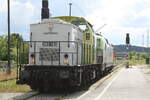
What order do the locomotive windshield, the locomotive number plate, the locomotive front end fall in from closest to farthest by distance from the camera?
the locomotive front end
the locomotive number plate
the locomotive windshield

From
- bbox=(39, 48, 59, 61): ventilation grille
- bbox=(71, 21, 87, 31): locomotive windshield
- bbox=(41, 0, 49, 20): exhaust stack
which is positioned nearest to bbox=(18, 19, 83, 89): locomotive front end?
bbox=(39, 48, 59, 61): ventilation grille

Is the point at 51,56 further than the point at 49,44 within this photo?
No

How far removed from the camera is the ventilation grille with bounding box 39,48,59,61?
54.8ft

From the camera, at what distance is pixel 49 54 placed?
55.2ft

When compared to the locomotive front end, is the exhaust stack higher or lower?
higher

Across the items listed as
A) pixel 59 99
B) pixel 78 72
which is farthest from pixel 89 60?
pixel 59 99

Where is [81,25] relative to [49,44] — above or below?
above

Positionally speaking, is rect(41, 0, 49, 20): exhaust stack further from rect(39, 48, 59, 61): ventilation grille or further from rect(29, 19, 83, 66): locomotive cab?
rect(39, 48, 59, 61): ventilation grille

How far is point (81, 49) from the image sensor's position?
1784 cm

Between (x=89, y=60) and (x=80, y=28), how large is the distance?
6.81 ft

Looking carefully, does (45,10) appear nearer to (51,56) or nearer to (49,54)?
(49,54)

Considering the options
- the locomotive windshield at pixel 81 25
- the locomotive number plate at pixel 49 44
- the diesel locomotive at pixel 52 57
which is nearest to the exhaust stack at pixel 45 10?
the locomotive windshield at pixel 81 25

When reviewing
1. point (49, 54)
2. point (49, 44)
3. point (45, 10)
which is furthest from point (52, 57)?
point (45, 10)

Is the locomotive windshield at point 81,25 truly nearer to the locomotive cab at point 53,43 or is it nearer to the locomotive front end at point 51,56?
the locomotive front end at point 51,56
